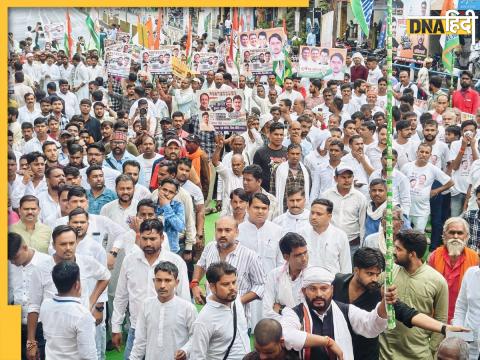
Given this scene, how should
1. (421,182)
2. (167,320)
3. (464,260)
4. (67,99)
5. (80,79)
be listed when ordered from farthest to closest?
(80,79) < (67,99) < (421,182) < (464,260) < (167,320)

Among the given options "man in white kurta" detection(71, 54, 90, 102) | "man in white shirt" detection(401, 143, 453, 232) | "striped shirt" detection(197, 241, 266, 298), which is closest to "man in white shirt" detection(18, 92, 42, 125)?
"man in white kurta" detection(71, 54, 90, 102)

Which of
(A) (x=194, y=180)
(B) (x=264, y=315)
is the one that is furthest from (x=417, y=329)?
(A) (x=194, y=180)

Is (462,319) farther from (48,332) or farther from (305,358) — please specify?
(48,332)

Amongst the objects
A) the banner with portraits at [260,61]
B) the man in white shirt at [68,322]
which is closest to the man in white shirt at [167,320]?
the man in white shirt at [68,322]

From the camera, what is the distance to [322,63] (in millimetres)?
17516

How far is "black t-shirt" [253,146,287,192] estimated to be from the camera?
10.2 meters

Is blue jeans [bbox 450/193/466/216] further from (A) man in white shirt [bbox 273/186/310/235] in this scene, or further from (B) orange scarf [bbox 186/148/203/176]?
(A) man in white shirt [bbox 273/186/310/235]

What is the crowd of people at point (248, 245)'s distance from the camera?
557cm

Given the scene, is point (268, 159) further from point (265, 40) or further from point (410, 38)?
point (410, 38)

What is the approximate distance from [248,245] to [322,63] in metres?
10.4

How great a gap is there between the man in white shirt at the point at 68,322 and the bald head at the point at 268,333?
1.46 meters

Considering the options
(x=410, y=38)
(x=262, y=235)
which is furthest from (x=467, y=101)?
(x=410, y=38)

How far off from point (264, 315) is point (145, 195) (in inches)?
98.1

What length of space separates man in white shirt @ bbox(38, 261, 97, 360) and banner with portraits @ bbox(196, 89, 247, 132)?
570 cm
